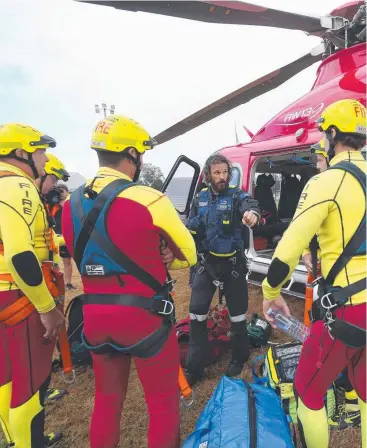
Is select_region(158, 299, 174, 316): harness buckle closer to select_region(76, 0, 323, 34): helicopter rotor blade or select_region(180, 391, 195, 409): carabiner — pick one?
select_region(180, 391, 195, 409): carabiner

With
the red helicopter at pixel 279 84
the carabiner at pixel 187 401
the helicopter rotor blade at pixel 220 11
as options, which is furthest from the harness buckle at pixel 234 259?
the helicopter rotor blade at pixel 220 11

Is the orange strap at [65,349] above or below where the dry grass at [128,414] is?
above

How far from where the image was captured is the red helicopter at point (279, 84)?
12.5 ft

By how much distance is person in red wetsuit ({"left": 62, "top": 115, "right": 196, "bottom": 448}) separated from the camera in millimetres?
1526

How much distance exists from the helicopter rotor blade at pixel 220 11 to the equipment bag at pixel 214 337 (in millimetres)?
3407

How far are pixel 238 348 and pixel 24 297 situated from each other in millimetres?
2024

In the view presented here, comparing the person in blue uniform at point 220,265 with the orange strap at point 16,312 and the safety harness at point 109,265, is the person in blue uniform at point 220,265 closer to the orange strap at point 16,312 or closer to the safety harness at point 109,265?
the safety harness at point 109,265

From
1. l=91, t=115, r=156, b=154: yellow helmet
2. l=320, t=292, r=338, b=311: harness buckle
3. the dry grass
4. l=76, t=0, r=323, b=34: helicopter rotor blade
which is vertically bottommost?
the dry grass

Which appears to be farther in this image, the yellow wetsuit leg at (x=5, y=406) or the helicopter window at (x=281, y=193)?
the helicopter window at (x=281, y=193)

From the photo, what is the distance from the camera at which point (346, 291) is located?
1.53m

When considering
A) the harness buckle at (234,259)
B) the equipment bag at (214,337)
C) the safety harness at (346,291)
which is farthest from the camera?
the equipment bag at (214,337)

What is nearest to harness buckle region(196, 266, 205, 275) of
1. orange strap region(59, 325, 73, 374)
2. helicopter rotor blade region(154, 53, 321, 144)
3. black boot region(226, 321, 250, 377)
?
black boot region(226, 321, 250, 377)

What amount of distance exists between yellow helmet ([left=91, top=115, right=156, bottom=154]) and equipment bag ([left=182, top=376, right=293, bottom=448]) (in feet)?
5.17

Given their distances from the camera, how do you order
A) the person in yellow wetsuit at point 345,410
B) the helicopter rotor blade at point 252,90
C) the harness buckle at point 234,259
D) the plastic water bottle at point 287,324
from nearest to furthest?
the plastic water bottle at point 287,324 → the person in yellow wetsuit at point 345,410 → the harness buckle at point 234,259 → the helicopter rotor blade at point 252,90
